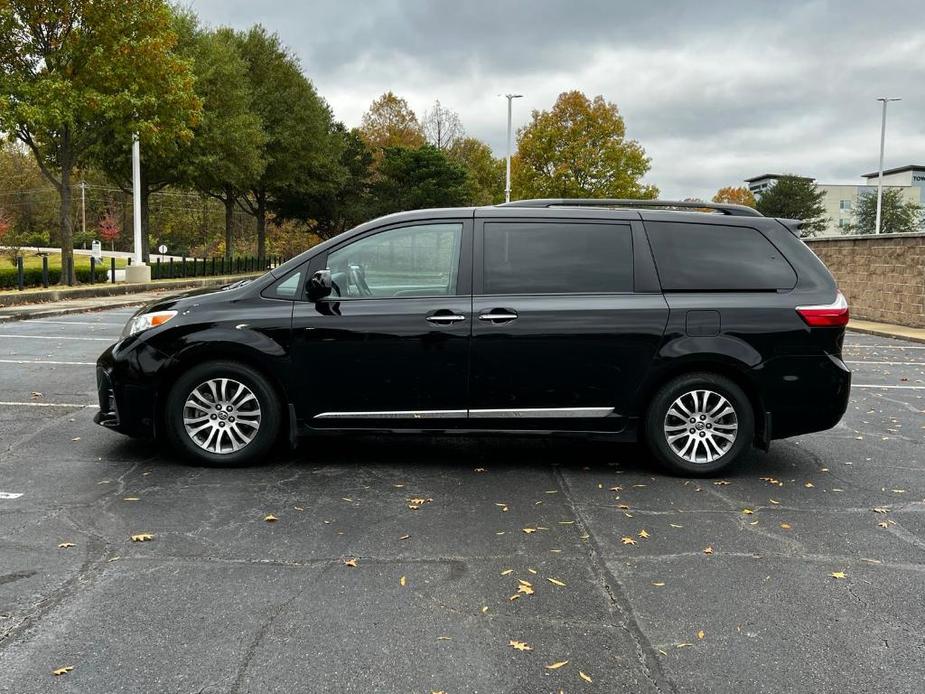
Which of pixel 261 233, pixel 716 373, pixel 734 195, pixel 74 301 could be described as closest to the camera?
pixel 716 373

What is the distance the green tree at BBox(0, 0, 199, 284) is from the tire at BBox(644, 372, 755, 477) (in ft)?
64.1

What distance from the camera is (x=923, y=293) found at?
18.1 metres

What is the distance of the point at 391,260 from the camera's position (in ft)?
19.4

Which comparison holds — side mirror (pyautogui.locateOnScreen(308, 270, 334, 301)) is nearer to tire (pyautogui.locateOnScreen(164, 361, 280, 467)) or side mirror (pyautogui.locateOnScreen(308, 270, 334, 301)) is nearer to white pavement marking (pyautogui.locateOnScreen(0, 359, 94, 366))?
tire (pyautogui.locateOnScreen(164, 361, 280, 467))

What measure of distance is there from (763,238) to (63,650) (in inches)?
196

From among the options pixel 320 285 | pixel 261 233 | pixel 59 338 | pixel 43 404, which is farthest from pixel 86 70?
pixel 261 233

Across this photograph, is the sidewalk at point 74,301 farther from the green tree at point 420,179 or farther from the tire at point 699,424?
the green tree at point 420,179

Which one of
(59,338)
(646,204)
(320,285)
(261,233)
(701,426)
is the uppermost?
(261,233)

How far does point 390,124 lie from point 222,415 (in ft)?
216

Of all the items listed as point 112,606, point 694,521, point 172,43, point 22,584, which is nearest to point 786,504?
point 694,521

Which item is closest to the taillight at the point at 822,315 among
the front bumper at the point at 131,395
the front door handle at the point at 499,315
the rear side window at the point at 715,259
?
the rear side window at the point at 715,259

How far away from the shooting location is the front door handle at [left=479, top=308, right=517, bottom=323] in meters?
5.66

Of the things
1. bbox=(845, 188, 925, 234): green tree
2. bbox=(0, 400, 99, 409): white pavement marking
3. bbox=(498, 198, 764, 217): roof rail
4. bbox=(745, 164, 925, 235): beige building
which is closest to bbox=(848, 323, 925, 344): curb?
bbox=(498, 198, 764, 217): roof rail

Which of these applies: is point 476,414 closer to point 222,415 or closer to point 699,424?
point 699,424
